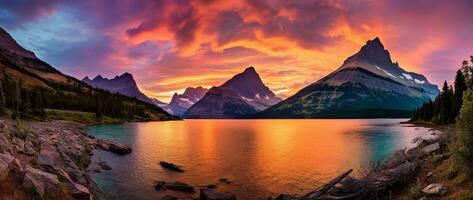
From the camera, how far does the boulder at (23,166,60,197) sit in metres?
19.6

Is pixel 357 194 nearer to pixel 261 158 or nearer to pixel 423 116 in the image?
pixel 261 158

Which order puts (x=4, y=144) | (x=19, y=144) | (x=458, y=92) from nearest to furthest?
(x=4, y=144) < (x=19, y=144) < (x=458, y=92)

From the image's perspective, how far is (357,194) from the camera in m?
24.5

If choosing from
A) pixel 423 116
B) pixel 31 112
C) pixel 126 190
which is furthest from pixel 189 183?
pixel 423 116

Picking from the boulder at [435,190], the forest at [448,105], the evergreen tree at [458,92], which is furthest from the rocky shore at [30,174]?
the evergreen tree at [458,92]

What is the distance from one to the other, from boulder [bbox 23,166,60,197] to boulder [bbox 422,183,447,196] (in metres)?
23.5

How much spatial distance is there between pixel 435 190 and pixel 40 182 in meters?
24.6

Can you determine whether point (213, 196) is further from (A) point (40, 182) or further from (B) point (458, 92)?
(B) point (458, 92)

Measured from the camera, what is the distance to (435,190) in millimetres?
20672

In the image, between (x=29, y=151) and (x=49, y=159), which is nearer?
(x=29, y=151)

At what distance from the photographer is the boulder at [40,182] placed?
771 inches

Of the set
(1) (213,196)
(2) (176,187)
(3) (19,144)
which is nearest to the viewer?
(3) (19,144)

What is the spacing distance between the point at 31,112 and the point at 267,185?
156268 mm

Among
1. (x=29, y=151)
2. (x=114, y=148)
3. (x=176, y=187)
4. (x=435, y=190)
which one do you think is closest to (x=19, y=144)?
(x=29, y=151)
